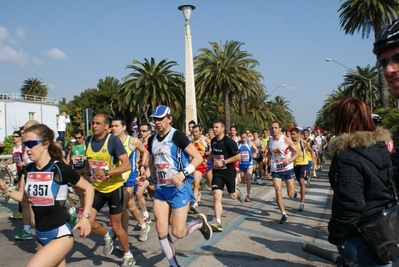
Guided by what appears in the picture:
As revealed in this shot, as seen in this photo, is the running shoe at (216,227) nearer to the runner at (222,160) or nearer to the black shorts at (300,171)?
the runner at (222,160)

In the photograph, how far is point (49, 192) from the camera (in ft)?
13.0

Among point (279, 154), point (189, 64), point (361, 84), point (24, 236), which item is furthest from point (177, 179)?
point (361, 84)

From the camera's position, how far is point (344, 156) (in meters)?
2.84

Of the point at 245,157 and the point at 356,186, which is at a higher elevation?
the point at 356,186

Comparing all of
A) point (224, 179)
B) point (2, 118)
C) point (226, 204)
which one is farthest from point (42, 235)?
point (2, 118)

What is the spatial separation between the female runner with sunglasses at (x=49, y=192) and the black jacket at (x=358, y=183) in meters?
2.38

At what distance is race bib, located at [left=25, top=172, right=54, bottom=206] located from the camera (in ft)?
13.0

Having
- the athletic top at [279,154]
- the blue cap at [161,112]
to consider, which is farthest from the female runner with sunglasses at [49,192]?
the athletic top at [279,154]

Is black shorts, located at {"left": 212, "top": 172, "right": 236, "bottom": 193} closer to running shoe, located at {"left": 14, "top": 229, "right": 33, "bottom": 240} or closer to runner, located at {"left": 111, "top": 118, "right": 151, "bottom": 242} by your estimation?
runner, located at {"left": 111, "top": 118, "right": 151, "bottom": 242}

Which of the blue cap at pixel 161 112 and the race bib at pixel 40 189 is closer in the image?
the race bib at pixel 40 189

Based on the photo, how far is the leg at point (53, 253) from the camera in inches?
142

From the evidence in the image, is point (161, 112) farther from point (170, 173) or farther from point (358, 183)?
point (358, 183)

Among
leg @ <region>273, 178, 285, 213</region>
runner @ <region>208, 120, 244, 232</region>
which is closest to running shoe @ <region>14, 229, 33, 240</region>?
runner @ <region>208, 120, 244, 232</region>

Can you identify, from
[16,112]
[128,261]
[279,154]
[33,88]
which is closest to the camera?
[128,261]
